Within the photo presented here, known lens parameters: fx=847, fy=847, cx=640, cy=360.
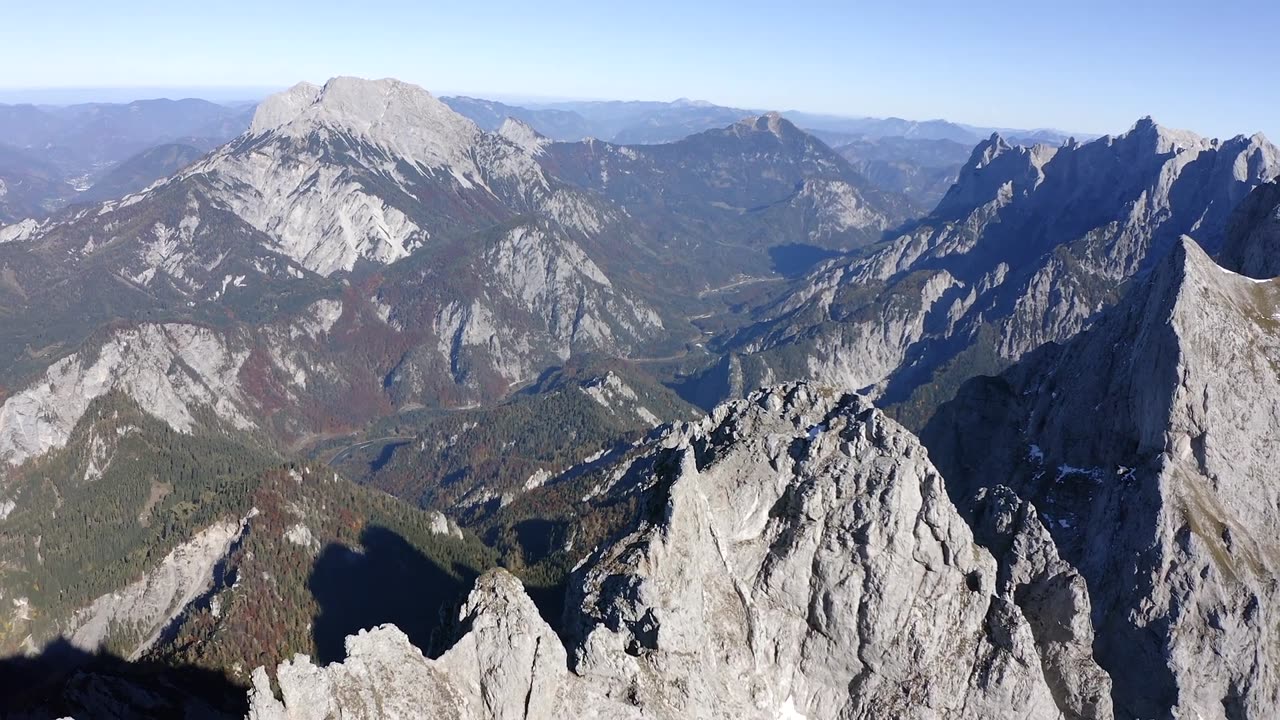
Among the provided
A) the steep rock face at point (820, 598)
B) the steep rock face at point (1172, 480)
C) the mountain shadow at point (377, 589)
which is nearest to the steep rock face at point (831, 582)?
the steep rock face at point (820, 598)

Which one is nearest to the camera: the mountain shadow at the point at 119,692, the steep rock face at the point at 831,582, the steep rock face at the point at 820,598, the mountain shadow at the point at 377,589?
the steep rock face at the point at 820,598

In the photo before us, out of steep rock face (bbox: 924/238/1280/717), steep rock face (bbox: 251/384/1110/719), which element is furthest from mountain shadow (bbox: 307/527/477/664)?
steep rock face (bbox: 924/238/1280/717)

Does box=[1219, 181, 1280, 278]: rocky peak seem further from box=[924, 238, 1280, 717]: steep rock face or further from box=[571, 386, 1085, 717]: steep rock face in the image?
box=[571, 386, 1085, 717]: steep rock face

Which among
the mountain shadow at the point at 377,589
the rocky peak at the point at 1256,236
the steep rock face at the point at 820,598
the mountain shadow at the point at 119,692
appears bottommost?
the mountain shadow at the point at 377,589

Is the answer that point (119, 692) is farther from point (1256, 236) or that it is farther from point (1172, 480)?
point (1256, 236)

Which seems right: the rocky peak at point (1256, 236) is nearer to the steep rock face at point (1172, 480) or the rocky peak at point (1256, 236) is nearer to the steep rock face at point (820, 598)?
the steep rock face at point (1172, 480)

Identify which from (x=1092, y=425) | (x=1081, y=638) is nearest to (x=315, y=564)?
(x=1081, y=638)
